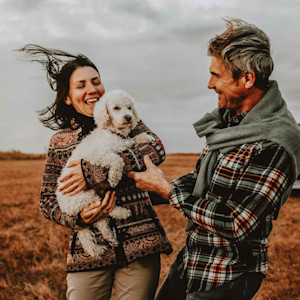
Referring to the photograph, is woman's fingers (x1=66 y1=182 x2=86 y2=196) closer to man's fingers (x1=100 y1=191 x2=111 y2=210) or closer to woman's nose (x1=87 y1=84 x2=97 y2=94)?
man's fingers (x1=100 y1=191 x2=111 y2=210)

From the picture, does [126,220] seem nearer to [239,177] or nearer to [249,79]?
[239,177]

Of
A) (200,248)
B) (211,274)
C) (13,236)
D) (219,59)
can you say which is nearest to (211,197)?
(200,248)

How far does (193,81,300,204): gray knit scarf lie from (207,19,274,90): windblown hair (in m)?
0.13

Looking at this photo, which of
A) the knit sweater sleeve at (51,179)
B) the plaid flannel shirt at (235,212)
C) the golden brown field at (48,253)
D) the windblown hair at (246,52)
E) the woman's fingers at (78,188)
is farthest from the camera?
the golden brown field at (48,253)

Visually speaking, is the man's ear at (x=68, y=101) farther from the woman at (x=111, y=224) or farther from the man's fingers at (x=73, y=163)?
the man's fingers at (x=73, y=163)

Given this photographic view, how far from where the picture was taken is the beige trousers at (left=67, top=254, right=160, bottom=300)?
225 cm

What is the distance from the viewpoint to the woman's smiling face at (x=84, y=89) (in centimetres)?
249

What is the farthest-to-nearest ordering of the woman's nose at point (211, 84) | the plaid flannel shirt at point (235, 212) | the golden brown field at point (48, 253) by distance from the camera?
1. the golden brown field at point (48, 253)
2. the woman's nose at point (211, 84)
3. the plaid flannel shirt at point (235, 212)

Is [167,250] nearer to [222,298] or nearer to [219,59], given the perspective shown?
[222,298]

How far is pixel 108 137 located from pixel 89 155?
340mm

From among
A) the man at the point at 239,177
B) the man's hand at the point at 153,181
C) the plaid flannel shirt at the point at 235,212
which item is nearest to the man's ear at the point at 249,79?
the man at the point at 239,177

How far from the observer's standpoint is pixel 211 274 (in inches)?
76.6

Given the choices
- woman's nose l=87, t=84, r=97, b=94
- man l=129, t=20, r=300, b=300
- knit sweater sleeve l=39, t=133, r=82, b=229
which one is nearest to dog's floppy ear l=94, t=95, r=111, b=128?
woman's nose l=87, t=84, r=97, b=94

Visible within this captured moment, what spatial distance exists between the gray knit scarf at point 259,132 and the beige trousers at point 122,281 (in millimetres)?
633
